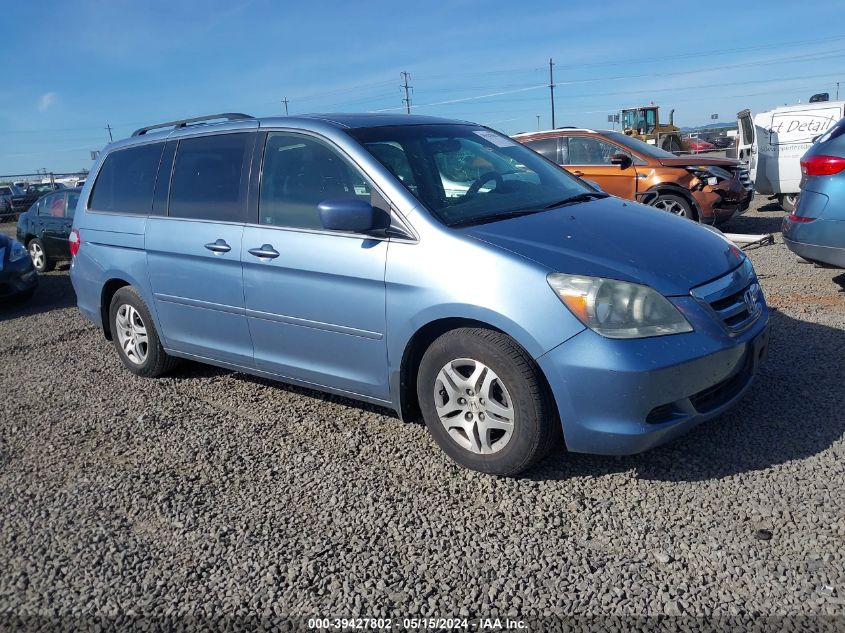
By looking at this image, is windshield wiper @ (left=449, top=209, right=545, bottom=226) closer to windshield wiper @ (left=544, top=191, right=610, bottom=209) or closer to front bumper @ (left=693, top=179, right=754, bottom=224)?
windshield wiper @ (left=544, top=191, right=610, bottom=209)

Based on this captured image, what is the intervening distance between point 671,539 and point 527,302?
115 centimetres

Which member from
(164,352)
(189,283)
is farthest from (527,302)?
(164,352)

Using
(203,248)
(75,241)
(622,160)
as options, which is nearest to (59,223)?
(75,241)

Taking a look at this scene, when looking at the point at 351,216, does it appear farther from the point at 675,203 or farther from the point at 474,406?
the point at 675,203

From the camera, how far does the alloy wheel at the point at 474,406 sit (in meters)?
3.25

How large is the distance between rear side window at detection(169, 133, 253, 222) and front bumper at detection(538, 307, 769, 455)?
7.50 feet

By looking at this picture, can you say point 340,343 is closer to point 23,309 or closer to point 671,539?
point 671,539

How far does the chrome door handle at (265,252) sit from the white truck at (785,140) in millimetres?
10649

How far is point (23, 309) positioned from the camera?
9133mm

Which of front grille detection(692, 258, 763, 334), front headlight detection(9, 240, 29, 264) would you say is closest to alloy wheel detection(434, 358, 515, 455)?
front grille detection(692, 258, 763, 334)

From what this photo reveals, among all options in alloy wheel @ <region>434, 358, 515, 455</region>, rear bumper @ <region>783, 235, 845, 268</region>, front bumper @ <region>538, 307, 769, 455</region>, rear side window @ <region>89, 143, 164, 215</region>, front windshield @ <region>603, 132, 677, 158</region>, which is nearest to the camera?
front bumper @ <region>538, 307, 769, 455</region>

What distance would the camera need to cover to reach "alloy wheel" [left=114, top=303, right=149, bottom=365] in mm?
5207

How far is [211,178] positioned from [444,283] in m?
2.03

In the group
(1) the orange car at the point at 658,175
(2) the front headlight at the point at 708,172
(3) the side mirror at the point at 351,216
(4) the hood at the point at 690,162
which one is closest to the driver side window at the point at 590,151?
(1) the orange car at the point at 658,175
